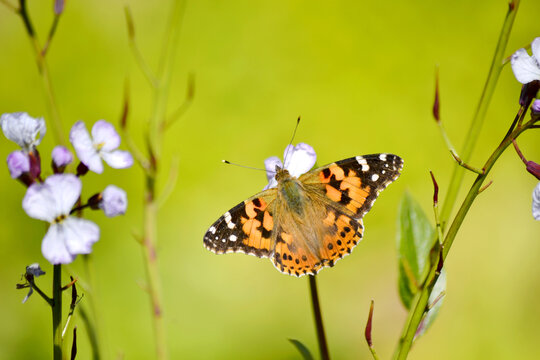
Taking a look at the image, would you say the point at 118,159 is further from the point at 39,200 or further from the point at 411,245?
the point at 411,245

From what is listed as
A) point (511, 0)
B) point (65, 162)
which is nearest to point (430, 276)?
point (511, 0)

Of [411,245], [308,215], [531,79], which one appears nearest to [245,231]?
[308,215]

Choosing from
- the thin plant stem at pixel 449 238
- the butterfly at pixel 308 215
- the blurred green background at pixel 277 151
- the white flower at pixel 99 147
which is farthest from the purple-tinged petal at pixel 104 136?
the blurred green background at pixel 277 151

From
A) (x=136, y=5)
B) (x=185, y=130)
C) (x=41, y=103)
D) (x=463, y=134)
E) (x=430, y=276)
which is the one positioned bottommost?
(x=430, y=276)

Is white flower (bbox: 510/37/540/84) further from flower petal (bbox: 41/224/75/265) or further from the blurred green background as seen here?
the blurred green background

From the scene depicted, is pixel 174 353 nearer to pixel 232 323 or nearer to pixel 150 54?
pixel 232 323

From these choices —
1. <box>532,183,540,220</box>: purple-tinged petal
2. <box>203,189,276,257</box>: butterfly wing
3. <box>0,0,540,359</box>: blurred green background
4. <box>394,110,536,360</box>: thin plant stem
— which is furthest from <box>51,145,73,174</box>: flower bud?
<box>0,0,540,359</box>: blurred green background

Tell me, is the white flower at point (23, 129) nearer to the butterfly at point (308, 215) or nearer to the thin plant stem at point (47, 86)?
the thin plant stem at point (47, 86)
